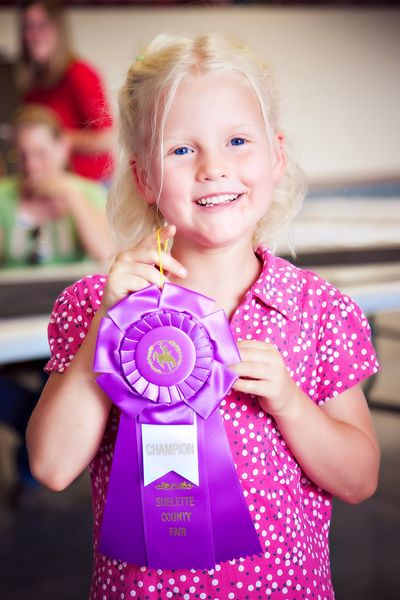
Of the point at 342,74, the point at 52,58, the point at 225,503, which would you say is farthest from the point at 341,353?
the point at 342,74

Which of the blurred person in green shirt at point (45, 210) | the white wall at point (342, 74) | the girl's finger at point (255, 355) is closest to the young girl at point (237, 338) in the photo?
the girl's finger at point (255, 355)

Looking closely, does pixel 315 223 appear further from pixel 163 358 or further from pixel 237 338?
pixel 163 358

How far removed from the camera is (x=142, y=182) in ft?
3.11

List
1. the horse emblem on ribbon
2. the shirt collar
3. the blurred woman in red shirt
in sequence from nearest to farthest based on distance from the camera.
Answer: the horse emblem on ribbon < the shirt collar < the blurred woman in red shirt

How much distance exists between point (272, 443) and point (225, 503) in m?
0.09

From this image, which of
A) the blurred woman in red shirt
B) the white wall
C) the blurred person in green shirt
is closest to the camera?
the blurred person in green shirt

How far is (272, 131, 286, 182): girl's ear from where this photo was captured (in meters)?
0.98

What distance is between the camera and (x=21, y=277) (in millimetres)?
2510

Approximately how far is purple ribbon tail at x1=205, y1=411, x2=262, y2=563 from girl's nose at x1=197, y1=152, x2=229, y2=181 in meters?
0.24

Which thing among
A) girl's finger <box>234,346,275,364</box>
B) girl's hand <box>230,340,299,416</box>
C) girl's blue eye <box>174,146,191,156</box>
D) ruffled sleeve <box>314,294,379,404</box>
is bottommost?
ruffled sleeve <box>314,294,379,404</box>

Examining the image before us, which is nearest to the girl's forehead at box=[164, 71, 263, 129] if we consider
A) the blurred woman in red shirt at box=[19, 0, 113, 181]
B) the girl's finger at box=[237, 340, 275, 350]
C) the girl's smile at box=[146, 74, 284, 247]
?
the girl's smile at box=[146, 74, 284, 247]

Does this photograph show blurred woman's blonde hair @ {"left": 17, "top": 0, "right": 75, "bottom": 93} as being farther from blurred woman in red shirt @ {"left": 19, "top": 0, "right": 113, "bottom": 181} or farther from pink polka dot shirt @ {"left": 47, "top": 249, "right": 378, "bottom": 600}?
pink polka dot shirt @ {"left": 47, "top": 249, "right": 378, "bottom": 600}

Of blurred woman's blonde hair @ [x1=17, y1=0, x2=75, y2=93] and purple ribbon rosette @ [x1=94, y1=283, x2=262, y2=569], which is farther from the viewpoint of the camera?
blurred woman's blonde hair @ [x1=17, y1=0, x2=75, y2=93]

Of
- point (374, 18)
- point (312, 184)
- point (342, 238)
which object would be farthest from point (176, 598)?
point (374, 18)
